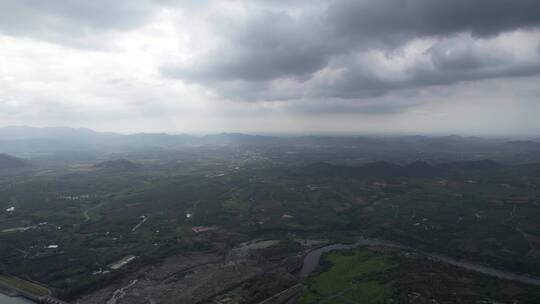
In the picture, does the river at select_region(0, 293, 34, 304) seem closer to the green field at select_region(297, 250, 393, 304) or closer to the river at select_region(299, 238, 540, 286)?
the green field at select_region(297, 250, 393, 304)

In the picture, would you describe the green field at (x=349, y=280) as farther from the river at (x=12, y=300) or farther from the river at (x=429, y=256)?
the river at (x=12, y=300)

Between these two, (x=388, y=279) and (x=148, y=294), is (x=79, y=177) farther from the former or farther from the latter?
(x=388, y=279)

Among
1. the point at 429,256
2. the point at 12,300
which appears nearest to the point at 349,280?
the point at 429,256

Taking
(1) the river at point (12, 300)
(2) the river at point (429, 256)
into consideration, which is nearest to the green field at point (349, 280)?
(2) the river at point (429, 256)

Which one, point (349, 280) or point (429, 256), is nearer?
point (349, 280)

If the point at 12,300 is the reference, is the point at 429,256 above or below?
above

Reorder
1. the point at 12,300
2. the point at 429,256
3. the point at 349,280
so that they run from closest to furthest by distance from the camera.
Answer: the point at 12,300
the point at 349,280
the point at 429,256

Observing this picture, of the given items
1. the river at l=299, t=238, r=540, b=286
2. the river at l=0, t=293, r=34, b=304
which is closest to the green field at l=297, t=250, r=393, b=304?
the river at l=299, t=238, r=540, b=286

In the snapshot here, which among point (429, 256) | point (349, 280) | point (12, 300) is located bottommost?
point (12, 300)

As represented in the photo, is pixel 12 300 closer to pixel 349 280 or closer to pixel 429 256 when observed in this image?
pixel 349 280
